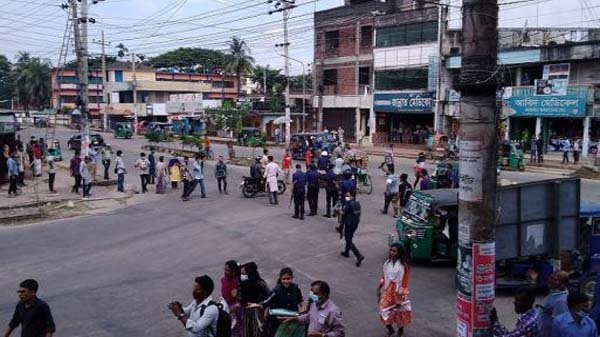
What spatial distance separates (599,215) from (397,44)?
35.2 metres

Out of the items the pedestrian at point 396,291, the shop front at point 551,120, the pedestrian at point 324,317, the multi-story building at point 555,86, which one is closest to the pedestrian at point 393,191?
the pedestrian at point 396,291

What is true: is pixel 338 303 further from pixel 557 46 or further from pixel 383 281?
pixel 557 46

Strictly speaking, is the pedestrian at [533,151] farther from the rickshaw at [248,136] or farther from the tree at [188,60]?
the tree at [188,60]

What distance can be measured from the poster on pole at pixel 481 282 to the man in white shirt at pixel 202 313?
2592 millimetres

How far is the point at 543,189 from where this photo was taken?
10031mm

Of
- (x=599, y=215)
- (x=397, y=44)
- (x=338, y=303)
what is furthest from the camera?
(x=397, y=44)

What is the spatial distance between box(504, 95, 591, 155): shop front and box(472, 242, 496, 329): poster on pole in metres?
29.5

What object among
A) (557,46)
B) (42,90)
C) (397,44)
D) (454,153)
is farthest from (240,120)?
(42,90)

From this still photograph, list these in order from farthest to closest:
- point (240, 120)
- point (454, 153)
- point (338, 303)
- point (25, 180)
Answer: point (240, 120) < point (454, 153) < point (25, 180) < point (338, 303)

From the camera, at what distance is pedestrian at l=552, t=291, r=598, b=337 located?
17.9 ft

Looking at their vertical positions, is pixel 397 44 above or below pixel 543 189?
above

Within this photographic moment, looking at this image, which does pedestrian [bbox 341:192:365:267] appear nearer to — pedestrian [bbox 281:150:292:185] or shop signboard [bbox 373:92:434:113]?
pedestrian [bbox 281:150:292:185]

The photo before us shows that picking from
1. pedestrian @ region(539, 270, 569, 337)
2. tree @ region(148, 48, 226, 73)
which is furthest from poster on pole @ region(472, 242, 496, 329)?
tree @ region(148, 48, 226, 73)

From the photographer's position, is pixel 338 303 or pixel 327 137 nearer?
pixel 338 303
